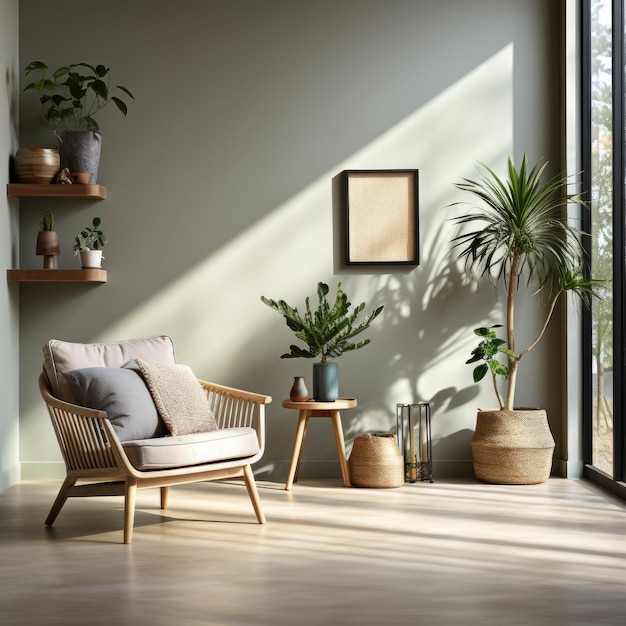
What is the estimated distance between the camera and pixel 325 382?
15.4 ft

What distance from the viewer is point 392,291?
203 inches

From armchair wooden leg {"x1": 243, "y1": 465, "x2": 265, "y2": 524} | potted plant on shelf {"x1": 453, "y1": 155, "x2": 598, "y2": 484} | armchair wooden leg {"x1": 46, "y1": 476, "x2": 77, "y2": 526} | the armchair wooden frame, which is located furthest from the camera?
potted plant on shelf {"x1": 453, "y1": 155, "x2": 598, "y2": 484}

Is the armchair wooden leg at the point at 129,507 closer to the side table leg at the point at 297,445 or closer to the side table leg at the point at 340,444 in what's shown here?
the side table leg at the point at 297,445

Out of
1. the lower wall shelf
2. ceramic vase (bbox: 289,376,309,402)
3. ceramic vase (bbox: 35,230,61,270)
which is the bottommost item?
Answer: ceramic vase (bbox: 289,376,309,402)

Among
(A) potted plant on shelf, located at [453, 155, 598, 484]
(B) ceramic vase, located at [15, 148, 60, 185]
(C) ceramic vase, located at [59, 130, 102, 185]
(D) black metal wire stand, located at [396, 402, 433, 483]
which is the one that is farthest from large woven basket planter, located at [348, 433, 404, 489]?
(B) ceramic vase, located at [15, 148, 60, 185]

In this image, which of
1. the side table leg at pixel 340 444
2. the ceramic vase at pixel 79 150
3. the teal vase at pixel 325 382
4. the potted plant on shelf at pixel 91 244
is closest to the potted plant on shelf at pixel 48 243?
the potted plant on shelf at pixel 91 244

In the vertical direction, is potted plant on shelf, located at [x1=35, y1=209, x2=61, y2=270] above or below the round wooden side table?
above

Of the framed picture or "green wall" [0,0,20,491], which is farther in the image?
the framed picture

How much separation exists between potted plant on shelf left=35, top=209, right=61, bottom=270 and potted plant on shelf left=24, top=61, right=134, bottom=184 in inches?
13.4

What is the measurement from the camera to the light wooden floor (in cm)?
262

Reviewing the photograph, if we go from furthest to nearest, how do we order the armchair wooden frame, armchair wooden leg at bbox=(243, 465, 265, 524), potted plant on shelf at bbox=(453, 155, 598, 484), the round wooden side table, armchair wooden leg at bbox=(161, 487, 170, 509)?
potted plant on shelf at bbox=(453, 155, 598, 484), the round wooden side table, armchair wooden leg at bbox=(161, 487, 170, 509), armchair wooden leg at bbox=(243, 465, 265, 524), the armchair wooden frame

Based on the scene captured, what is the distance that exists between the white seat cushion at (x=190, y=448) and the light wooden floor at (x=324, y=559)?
1.10ft

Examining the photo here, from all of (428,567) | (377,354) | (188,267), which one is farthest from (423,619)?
(188,267)

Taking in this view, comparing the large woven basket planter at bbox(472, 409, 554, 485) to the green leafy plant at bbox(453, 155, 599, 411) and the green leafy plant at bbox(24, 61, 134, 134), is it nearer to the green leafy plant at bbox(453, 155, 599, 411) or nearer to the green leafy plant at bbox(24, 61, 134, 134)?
the green leafy plant at bbox(453, 155, 599, 411)
